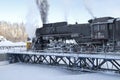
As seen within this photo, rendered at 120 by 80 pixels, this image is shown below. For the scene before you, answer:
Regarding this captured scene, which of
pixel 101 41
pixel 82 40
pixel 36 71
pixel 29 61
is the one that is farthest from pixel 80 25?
pixel 29 61

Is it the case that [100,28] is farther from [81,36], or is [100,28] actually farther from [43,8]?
[43,8]

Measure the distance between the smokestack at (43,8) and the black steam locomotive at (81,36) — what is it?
4.81ft

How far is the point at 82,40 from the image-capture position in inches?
856

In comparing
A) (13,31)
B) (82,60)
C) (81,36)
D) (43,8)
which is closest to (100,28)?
(81,36)

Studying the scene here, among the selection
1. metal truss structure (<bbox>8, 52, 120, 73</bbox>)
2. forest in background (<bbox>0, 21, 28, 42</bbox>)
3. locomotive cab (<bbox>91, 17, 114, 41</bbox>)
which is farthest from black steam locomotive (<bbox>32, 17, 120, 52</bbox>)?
forest in background (<bbox>0, 21, 28, 42</bbox>)

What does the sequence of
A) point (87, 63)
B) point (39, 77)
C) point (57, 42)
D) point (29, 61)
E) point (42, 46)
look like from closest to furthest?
point (39, 77) < point (87, 63) < point (57, 42) < point (42, 46) < point (29, 61)

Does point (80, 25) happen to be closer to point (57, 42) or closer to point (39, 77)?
point (57, 42)

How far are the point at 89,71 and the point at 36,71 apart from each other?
5282 millimetres

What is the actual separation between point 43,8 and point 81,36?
7.95 m

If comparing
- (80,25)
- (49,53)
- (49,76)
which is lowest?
(49,76)

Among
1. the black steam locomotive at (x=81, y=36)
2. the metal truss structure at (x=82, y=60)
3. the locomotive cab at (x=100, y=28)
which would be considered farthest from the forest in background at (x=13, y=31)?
the locomotive cab at (x=100, y=28)

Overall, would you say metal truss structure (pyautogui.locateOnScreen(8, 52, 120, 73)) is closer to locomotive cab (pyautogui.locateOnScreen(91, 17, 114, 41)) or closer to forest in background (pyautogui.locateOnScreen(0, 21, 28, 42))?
locomotive cab (pyautogui.locateOnScreen(91, 17, 114, 41))

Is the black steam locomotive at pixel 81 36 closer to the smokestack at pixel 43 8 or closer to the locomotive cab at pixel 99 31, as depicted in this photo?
the locomotive cab at pixel 99 31

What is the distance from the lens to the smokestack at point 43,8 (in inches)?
1053
